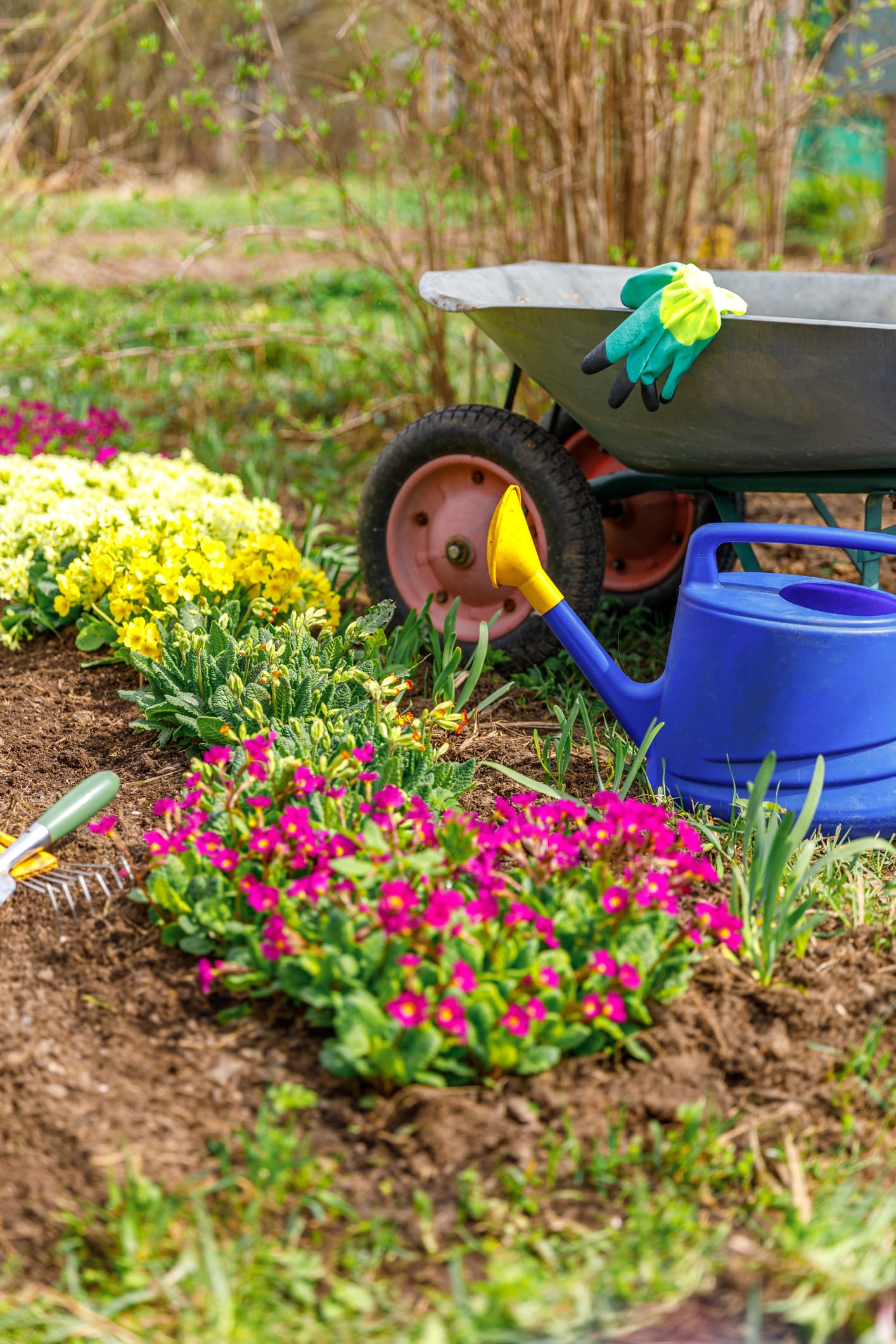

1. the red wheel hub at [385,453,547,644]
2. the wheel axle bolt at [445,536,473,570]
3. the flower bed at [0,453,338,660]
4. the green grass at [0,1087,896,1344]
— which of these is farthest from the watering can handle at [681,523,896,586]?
the green grass at [0,1087,896,1344]

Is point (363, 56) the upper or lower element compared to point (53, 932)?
upper

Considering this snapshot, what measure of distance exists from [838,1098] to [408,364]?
3405 mm

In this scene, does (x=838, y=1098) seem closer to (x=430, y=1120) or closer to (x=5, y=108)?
(x=430, y=1120)

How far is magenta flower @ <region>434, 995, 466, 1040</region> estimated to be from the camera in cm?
130

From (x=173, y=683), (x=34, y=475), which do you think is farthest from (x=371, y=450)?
(x=173, y=683)

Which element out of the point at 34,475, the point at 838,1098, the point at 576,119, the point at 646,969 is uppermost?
the point at 576,119

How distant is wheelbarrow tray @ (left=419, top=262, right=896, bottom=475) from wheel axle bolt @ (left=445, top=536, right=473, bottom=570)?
378mm

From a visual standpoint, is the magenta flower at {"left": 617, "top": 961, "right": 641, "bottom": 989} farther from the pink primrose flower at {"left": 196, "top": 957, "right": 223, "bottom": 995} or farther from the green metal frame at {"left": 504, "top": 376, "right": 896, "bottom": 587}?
the green metal frame at {"left": 504, "top": 376, "right": 896, "bottom": 587}

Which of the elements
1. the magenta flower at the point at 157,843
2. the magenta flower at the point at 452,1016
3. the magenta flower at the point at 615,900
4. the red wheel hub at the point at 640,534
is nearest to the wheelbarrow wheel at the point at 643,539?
the red wheel hub at the point at 640,534

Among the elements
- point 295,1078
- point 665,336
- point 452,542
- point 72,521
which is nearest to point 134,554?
point 72,521

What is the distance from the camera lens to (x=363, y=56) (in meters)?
3.71

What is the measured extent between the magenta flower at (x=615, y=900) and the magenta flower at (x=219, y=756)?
630 millimetres

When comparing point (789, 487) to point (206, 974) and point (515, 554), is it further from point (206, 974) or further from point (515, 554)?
point (206, 974)

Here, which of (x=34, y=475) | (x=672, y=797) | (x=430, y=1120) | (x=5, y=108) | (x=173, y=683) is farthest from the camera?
(x=5, y=108)
